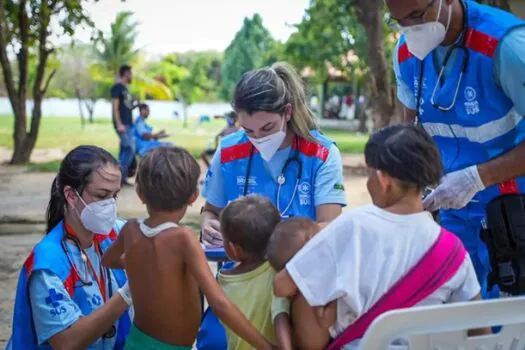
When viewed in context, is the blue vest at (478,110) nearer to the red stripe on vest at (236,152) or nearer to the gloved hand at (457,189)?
the gloved hand at (457,189)

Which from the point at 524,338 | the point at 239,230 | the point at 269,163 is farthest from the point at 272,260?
the point at 269,163

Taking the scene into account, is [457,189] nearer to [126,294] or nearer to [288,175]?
[288,175]

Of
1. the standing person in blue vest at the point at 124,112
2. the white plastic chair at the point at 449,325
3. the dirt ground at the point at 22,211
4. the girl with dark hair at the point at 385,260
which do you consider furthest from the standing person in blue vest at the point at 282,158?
the standing person in blue vest at the point at 124,112

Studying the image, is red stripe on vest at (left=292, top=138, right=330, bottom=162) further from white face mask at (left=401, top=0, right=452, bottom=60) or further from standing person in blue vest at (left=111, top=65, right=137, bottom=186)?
standing person in blue vest at (left=111, top=65, right=137, bottom=186)

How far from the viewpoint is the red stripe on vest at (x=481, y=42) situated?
101 inches

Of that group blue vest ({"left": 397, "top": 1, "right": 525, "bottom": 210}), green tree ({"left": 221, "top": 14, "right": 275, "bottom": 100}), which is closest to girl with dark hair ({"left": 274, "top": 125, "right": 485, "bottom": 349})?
blue vest ({"left": 397, "top": 1, "right": 525, "bottom": 210})

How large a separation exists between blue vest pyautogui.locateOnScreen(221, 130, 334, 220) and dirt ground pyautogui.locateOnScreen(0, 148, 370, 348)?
2210 mm

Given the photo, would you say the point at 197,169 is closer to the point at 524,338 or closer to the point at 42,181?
the point at 524,338

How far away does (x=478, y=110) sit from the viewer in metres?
2.62

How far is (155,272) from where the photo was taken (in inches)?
94.9

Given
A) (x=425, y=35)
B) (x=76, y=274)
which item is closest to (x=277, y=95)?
(x=425, y=35)

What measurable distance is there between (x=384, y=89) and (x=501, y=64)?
10.1 metres

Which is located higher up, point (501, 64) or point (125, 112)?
point (501, 64)

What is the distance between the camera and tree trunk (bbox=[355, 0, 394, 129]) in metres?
12.0
